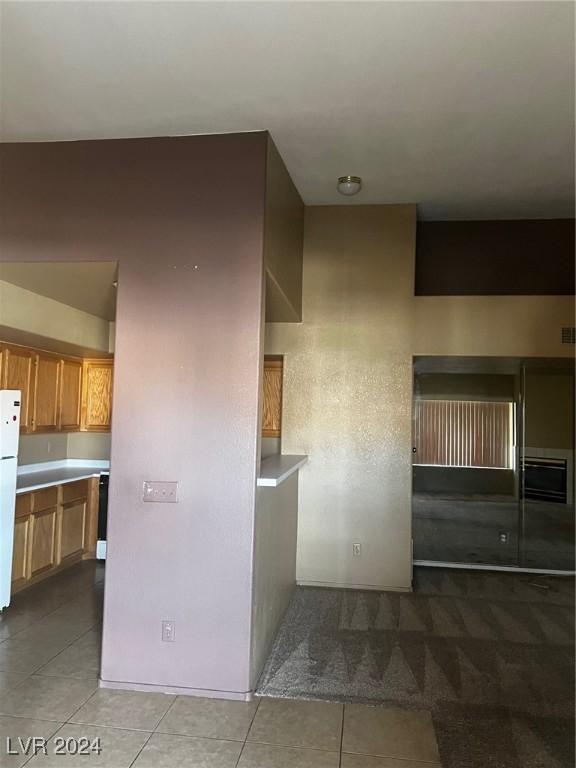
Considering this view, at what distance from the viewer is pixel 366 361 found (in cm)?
444

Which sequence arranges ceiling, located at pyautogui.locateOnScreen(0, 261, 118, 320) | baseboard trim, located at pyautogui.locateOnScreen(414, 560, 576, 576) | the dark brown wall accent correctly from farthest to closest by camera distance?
baseboard trim, located at pyautogui.locateOnScreen(414, 560, 576, 576) → the dark brown wall accent → ceiling, located at pyautogui.locateOnScreen(0, 261, 118, 320)

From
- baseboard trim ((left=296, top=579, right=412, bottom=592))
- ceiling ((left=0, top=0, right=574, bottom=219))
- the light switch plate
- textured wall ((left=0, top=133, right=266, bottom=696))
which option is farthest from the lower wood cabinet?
ceiling ((left=0, top=0, right=574, bottom=219))

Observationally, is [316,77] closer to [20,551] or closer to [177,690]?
[177,690]

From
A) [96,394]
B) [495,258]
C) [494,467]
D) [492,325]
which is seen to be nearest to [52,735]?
[96,394]

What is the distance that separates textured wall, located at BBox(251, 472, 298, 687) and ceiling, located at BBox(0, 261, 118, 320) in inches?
66.1

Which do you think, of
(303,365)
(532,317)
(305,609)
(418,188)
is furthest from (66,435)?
(532,317)

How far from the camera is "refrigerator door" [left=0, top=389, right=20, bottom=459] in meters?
3.84

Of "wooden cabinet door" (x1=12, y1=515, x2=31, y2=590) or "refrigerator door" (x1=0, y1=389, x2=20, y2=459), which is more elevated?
"refrigerator door" (x1=0, y1=389, x2=20, y2=459)

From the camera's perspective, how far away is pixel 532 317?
4402 millimetres

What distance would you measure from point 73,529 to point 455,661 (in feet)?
11.8

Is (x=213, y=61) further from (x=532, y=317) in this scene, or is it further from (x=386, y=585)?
(x=386, y=585)

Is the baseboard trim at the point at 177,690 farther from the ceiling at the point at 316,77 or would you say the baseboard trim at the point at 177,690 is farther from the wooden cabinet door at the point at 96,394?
→ the wooden cabinet door at the point at 96,394

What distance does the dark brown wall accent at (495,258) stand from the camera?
4.76 meters

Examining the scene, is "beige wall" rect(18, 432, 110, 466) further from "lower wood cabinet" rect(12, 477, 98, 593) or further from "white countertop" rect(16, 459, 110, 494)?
"lower wood cabinet" rect(12, 477, 98, 593)
